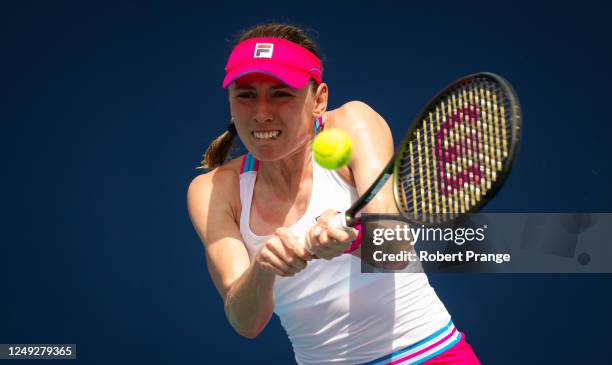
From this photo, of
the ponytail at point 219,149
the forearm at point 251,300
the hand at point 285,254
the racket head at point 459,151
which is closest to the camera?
the racket head at point 459,151

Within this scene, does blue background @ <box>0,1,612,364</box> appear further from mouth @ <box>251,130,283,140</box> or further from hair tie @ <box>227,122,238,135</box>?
mouth @ <box>251,130,283,140</box>

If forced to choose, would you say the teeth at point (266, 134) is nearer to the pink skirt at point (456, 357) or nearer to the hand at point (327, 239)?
the hand at point (327, 239)

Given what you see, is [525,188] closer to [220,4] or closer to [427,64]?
[427,64]

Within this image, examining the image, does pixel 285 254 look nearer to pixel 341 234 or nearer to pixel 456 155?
pixel 341 234

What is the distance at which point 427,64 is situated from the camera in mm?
2984

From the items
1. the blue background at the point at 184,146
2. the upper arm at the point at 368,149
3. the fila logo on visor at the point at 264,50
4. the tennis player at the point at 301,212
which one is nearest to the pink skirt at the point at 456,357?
the tennis player at the point at 301,212

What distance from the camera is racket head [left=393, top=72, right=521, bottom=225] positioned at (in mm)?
1238

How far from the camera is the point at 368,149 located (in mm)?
1616

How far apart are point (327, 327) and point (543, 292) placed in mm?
1476

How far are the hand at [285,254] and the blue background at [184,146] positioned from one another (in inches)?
64.2

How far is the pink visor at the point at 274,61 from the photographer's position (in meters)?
1.53

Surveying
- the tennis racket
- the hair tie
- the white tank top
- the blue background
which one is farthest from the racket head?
the blue background

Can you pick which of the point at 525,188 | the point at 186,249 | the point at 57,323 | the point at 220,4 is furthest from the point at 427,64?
the point at 57,323

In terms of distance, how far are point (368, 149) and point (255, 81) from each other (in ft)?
0.91
